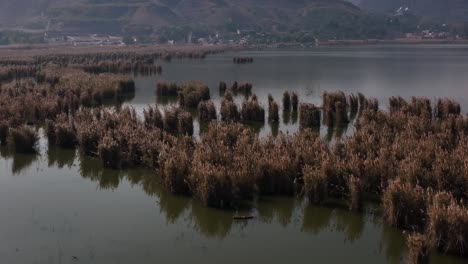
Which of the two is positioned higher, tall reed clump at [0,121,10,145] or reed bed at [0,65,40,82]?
reed bed at [0,65,40,82]

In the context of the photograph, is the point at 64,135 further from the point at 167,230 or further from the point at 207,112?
the point at 167,230

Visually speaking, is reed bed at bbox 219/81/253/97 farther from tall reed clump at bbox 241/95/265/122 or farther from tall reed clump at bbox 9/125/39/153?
tall reed clump at bbox 9/125/39/153

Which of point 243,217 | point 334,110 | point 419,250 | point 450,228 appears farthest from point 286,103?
point 419,250

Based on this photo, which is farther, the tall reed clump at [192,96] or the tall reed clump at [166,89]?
the tall reed clump at [166,89]

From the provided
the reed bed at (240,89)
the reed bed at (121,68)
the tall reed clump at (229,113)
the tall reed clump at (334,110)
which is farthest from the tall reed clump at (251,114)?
the reed bed at (121,68)

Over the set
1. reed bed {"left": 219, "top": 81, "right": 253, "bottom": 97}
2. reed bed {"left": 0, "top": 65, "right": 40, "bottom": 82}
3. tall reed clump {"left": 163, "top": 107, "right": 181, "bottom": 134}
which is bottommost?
tall reed clump {"left": 163, "top": 107, "right": 181, "bottom": 134}

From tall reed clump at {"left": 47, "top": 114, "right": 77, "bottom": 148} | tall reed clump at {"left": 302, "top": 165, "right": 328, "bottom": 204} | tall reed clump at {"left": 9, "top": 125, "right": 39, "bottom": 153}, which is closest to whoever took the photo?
tall reed clump at {"left": 302, "top": 165, "right": 328, "bottom": 204}

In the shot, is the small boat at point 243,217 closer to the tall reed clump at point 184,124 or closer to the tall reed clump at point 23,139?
the tall reed clump at point 184,124

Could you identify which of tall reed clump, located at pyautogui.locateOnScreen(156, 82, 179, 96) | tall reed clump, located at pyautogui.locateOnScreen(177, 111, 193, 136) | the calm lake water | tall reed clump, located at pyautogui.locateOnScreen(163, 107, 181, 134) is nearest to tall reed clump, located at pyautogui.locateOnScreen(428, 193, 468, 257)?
the calm lake water
